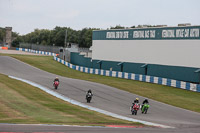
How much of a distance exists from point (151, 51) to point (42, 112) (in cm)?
3811

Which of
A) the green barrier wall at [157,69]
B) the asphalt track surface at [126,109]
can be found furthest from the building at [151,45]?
the asphalt track surface at [126,109]

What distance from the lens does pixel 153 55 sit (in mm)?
60531

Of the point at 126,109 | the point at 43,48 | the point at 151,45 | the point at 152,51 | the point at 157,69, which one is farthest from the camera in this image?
the point at 43,48

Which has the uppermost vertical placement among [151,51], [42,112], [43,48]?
[151,51]

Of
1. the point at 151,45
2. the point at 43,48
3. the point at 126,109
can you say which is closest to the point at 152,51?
the point at 151,45

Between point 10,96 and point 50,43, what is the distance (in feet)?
466

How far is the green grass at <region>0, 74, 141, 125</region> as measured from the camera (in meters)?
21.7

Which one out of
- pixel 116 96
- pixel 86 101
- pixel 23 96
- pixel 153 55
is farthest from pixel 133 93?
pixel 153 55

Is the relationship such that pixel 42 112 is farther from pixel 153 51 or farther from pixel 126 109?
pixel 153 51

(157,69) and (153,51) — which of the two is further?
(153,51)

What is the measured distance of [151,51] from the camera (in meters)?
60.9

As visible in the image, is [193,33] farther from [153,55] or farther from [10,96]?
[10,96]

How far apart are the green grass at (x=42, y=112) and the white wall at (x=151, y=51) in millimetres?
25203

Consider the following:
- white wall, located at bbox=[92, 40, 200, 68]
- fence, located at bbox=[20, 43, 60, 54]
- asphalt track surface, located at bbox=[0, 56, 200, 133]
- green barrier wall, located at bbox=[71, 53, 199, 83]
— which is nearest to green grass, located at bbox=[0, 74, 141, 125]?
asphalt track surface, located at bbox=[0, 56, 200, 133]
